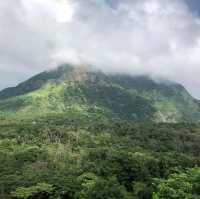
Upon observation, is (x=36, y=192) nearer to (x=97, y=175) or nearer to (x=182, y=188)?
(x=97, y=175)

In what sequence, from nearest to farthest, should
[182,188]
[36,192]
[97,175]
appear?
[182,188]
[36,192]
[97,175]

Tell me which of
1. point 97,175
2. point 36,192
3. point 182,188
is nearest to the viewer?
point 182,188

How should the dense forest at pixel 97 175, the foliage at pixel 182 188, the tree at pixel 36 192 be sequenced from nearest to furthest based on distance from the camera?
the foliage at pixel 182 188, the dense forest at pixel 97 175, the tree at pixel 36 192

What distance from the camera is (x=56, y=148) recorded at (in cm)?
17175

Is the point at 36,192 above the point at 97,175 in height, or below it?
below

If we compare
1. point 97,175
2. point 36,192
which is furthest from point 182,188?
point 97,175

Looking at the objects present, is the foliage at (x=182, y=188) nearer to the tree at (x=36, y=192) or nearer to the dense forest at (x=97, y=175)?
the dense forest at (x=97, y=175)

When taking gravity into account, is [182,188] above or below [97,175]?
above

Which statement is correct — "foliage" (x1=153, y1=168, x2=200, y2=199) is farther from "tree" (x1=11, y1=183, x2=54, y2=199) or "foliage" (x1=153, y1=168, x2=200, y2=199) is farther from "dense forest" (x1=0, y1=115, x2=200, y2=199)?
"tree" (x1=11, y1=183, x2=54, y2=199)

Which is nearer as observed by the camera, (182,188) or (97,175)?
(182,188)

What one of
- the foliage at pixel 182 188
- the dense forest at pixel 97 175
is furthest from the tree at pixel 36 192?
the foliage at pixel 182 188

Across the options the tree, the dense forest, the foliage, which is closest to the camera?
the foliage

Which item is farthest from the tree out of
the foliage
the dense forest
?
the foliage

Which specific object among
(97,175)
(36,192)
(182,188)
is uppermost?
(182,188)
